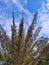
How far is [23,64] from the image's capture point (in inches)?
413

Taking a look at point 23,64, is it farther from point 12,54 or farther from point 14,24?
point 14,24

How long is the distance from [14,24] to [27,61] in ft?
5.91

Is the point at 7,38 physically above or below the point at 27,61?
above

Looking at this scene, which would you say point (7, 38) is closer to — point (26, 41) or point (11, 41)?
point (11, 41)

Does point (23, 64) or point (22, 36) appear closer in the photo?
point (22, 36)

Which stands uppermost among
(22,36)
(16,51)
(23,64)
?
(22,36)

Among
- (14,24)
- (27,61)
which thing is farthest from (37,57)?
(14,24)

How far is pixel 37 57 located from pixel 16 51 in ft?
3.97

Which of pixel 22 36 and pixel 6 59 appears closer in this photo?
pixel 22 36

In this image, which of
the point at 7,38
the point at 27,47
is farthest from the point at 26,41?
the point at 7,38

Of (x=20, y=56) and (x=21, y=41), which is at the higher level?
(x=21, y=41)

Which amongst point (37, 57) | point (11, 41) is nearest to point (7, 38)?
point (11, 41)

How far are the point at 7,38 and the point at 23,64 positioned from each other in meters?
1.45

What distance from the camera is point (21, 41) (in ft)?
32.3
